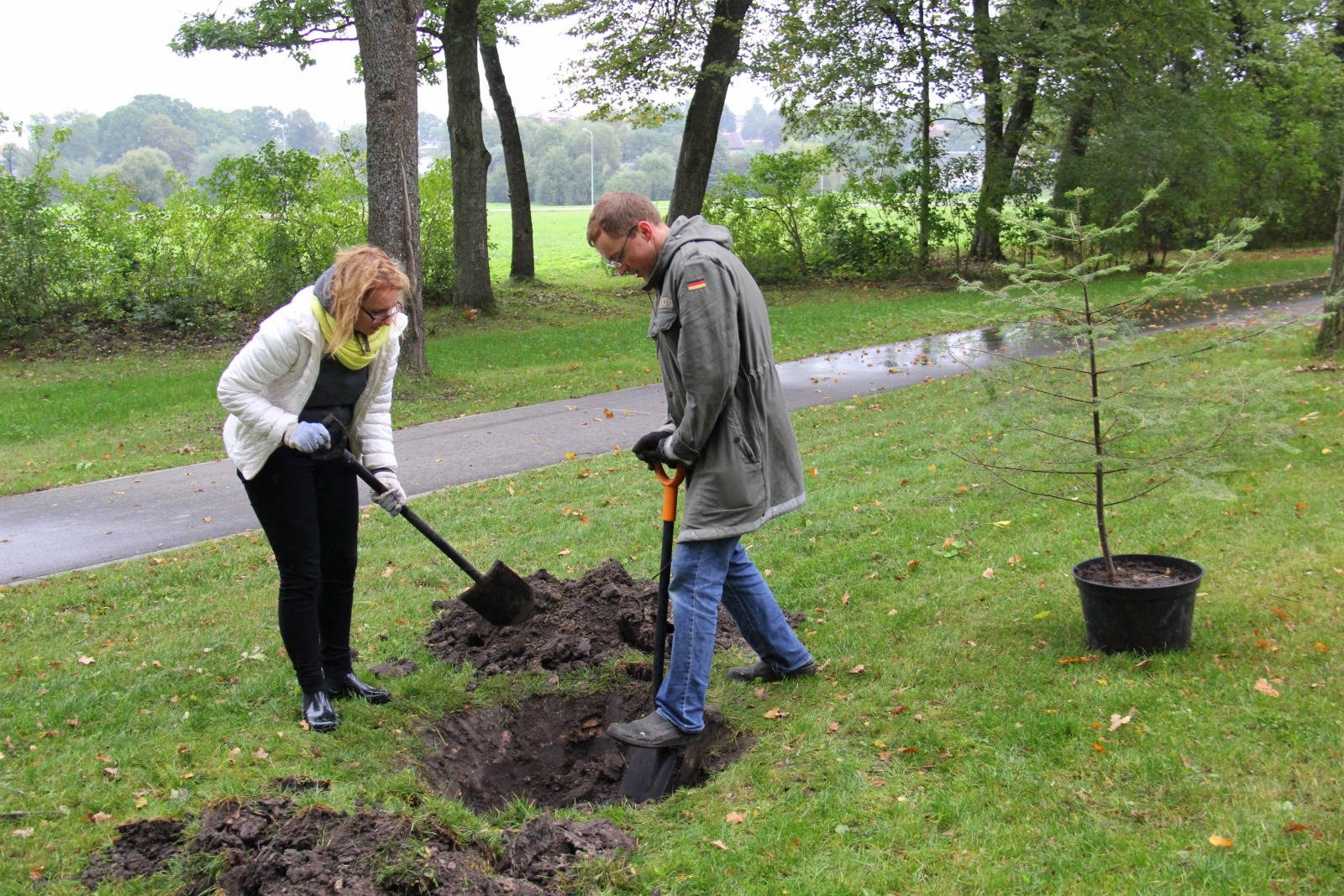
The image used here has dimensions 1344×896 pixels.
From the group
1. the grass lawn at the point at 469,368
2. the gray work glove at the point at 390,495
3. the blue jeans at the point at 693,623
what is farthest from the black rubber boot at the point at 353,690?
the grass lawn at the point at 469,368

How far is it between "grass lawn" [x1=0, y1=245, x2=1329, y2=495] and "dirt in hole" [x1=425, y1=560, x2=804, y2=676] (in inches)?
89.0

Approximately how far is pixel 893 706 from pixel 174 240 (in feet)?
58.6

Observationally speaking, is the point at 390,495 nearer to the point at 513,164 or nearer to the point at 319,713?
the point at 319,713

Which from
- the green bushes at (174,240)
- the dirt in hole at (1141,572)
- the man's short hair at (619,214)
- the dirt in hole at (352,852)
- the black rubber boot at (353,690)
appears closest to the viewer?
the dirt in hole at (352,852)

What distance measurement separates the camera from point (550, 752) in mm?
4551

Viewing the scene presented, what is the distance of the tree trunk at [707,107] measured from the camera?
69.7 ft

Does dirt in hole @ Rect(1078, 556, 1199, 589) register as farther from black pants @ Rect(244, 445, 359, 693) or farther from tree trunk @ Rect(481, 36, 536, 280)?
tree trunk @ Rect(481, 36, 536, 280)

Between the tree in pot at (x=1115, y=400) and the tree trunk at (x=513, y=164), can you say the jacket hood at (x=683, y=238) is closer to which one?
the tree in pot at (x=1115, y=400)

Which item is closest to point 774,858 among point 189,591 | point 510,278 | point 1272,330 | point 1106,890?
point 1106,890

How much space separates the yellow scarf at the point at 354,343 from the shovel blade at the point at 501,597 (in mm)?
1174

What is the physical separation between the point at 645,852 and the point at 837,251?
75.5ft

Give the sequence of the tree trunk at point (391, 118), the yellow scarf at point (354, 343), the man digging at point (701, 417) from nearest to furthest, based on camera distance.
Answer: the man digging at point (701, 417)
the yellow scarf at point (354, 343)
the tree trunk at point (391, 118)

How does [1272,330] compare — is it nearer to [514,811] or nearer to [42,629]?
[514,811]

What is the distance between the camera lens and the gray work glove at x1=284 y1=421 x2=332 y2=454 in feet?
13.0
